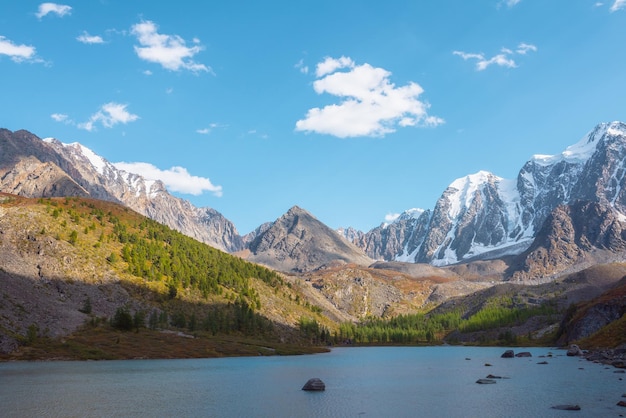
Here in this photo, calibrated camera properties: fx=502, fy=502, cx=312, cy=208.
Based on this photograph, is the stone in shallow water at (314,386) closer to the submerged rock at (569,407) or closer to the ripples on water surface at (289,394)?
the ripples on water surface at (289,394)

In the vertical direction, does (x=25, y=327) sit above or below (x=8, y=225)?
below

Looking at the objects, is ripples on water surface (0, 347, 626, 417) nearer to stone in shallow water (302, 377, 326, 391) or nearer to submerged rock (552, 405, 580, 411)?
submerged rock (552, 405, 580, 411)

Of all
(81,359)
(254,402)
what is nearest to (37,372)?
(81,359)

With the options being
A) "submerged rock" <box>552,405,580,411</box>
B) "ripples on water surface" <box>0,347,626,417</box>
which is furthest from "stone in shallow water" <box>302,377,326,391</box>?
"submerged rock" <box>552,405,580,411</box>

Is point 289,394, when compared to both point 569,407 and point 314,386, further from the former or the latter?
point 569,407

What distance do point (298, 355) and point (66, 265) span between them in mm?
95423

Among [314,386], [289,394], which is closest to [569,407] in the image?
[314,386]

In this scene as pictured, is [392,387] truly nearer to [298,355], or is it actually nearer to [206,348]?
[206,348]

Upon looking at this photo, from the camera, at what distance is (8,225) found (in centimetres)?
19475

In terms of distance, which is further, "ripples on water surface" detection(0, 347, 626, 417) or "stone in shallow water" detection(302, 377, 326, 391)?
"stone in shallow water" detection(302, 377, 326, 391)

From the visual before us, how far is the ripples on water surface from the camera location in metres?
61.9

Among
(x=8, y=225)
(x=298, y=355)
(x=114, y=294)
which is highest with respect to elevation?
(x=8, y=225)

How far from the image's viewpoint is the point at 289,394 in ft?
263

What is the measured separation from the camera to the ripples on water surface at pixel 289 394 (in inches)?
2437
